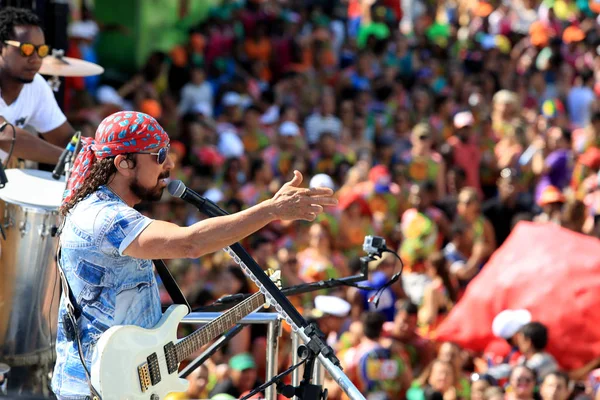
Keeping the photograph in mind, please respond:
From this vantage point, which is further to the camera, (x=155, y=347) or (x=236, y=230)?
(x=155, y=347)

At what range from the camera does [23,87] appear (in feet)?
16.5

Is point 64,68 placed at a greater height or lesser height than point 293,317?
greater

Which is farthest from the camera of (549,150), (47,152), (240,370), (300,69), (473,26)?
(473,26)

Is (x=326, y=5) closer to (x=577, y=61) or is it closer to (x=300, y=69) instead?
(x=300, y=69)

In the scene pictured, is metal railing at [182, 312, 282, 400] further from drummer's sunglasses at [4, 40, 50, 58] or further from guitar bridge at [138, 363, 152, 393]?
drummer's sunglasses at [4, 40, 50, 58]

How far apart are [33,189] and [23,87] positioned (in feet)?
2.10

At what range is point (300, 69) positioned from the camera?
42.7ft

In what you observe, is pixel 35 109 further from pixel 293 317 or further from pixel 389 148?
pixel 389 148

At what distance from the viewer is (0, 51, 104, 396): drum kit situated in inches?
181

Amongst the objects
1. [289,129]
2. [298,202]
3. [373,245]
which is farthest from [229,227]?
[289,129]

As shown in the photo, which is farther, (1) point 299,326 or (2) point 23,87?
(2) point 23,87

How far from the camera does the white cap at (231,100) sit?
38.1ft

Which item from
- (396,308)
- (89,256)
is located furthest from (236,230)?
(396,308)

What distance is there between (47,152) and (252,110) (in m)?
6.63
